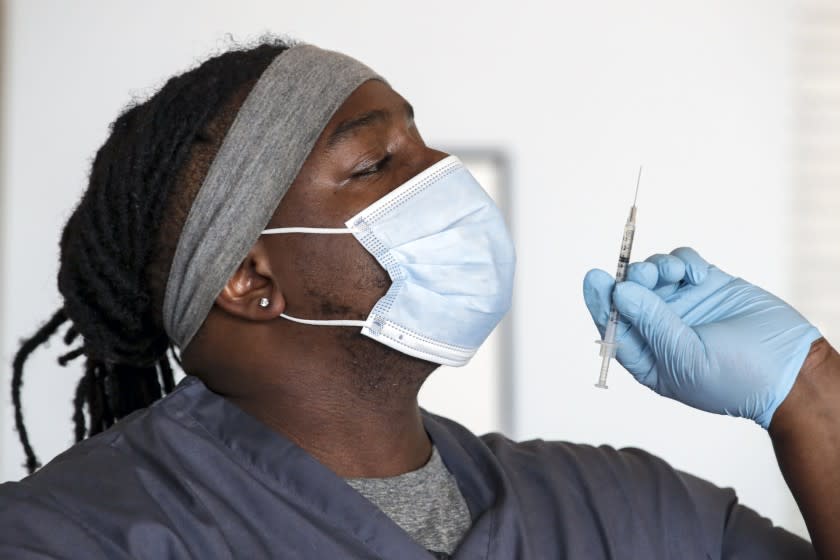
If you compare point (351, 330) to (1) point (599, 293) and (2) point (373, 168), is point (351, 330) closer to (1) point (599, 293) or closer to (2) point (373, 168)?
(2) point (373, 168)

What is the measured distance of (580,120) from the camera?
253 cm

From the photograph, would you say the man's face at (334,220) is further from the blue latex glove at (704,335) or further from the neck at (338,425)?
the blue latex glove at (704,335)

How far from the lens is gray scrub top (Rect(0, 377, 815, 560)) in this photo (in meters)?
1.09

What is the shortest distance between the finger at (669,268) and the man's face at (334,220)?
0.33 m

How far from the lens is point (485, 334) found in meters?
1.30

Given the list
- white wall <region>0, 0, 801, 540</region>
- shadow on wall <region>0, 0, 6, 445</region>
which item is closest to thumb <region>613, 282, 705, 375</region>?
white wall <region>0, 0, 801, 540</region>

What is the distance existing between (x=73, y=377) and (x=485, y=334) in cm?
142

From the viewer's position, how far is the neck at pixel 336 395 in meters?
1.25

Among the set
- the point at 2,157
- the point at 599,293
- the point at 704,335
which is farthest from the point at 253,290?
the point at 2,157

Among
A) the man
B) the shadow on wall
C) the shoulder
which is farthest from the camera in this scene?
the shadow on wall

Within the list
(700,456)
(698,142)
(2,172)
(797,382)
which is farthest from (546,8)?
(797,382)

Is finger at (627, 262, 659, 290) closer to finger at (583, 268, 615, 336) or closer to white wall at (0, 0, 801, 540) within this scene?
finger at (583, 268, 615, 336)

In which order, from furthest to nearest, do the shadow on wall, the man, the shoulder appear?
the shadow on wall < the man < the shoulder

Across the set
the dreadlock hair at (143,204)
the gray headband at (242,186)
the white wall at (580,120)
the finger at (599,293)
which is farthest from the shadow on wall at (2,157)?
the finger at (599,293)
